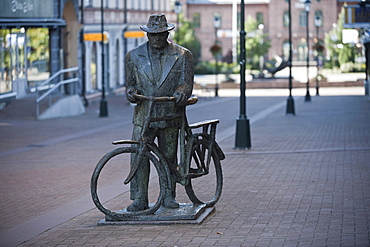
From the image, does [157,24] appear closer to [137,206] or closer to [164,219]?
[137,206]

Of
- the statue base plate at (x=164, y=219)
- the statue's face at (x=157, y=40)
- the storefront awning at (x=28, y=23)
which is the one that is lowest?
the statue base plate at (x=164, y=219)

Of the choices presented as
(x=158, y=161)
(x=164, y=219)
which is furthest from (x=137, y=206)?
(x=158, y=161)

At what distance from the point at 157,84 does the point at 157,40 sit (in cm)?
49

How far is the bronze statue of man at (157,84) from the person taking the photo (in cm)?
945

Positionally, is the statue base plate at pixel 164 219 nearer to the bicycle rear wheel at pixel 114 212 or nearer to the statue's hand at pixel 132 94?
the bicycle rear wheel at pixel 114 212

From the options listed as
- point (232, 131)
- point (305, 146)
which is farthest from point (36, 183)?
point (232, 131)

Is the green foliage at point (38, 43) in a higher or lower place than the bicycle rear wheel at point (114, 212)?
higher

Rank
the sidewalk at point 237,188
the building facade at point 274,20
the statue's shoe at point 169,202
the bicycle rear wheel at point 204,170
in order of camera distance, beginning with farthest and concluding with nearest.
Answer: the building facade at point 274,20 < the bicycle rear wheel at point 204,170 < the statue's shoe at point 169,202 < the sidewalk at point 237,188

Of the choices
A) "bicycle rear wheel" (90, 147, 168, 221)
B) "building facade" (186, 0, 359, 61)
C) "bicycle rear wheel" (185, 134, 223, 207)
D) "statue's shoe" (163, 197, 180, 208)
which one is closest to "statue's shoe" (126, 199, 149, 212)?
"bicycle rear wheel" (90, 147, 168, 221)

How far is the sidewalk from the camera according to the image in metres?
8.57

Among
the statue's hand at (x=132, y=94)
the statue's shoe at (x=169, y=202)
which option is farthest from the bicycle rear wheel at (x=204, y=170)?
the statue's hand at (x=132, y=94)

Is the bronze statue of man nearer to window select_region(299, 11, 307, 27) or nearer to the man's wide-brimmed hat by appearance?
the man's wide-brimmed hat

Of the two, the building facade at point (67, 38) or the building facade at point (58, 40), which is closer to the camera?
the building facade at point (58, 40)

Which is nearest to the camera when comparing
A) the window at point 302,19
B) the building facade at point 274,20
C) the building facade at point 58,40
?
the building facade at point 58,40
